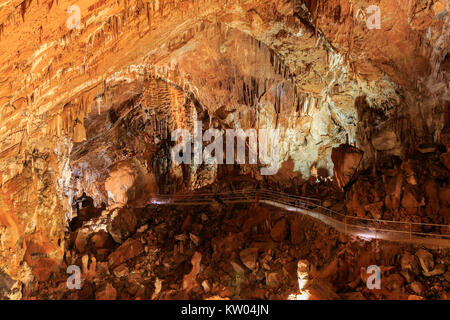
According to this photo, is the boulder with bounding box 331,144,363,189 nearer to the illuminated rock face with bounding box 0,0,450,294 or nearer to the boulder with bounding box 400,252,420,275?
the illuminated rock face with bounding box 0,0,450,294

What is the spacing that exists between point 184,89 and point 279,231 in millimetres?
7059

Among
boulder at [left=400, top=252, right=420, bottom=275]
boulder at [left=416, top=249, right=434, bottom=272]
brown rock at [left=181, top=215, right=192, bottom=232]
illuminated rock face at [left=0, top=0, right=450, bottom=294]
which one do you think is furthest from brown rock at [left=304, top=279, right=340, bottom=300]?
illuminated rock face at [left=0, top=0, right=450, bottom=294]

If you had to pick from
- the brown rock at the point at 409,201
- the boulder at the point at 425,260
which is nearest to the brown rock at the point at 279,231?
the brown rock at the point at 409,201

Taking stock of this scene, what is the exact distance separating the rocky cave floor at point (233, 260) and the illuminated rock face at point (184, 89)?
1.36m

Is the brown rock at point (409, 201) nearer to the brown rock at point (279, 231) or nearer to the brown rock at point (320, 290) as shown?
the brown rock at point (279, 231)

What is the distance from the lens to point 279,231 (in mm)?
9570

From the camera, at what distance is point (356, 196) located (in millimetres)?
9250

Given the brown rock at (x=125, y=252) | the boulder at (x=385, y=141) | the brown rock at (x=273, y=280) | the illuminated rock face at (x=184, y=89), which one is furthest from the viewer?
the boulder at (x=385, y=141)

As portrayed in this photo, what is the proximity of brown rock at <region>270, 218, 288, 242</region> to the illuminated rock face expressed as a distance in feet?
14.6

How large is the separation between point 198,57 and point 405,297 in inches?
368

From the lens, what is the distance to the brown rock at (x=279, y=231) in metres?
9.50

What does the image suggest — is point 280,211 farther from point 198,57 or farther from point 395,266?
point 198,57

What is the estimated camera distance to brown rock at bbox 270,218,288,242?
31.2 feet
